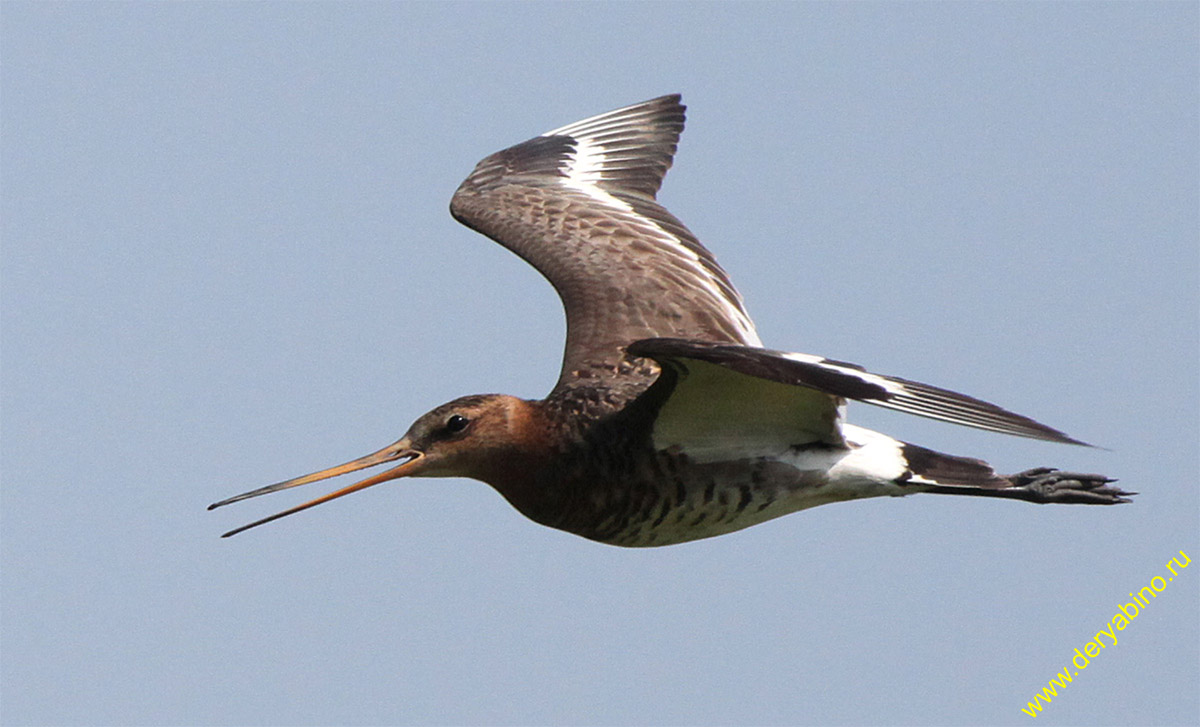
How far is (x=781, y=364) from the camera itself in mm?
6453

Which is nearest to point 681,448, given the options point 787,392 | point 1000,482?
point 787,392

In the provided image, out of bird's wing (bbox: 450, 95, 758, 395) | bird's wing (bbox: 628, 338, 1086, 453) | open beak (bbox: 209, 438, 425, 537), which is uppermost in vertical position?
bird's wing (bbox: 450, 95, 758, 395)

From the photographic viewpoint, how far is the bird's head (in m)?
Answer: 7.29

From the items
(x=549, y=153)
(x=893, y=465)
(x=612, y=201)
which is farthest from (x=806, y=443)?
(x=549, y=153)

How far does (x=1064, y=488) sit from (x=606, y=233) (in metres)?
2.80

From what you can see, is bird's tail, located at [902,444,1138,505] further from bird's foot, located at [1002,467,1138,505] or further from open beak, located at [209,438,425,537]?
open beak, located at [209,438,425,537]

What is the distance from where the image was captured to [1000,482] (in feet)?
25.6

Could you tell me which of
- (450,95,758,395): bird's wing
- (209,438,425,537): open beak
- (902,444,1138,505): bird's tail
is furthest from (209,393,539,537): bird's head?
(902,444,1138,505): bird's tail

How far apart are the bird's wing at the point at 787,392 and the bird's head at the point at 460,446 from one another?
23.5 inches

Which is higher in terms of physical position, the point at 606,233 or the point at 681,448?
the point at 606,233

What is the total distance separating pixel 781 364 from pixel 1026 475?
6.41 ft

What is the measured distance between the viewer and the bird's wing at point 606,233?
854 cm

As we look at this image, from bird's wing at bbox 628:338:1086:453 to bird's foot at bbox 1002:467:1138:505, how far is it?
0.99 metres

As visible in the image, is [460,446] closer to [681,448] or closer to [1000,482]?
[681,448]
